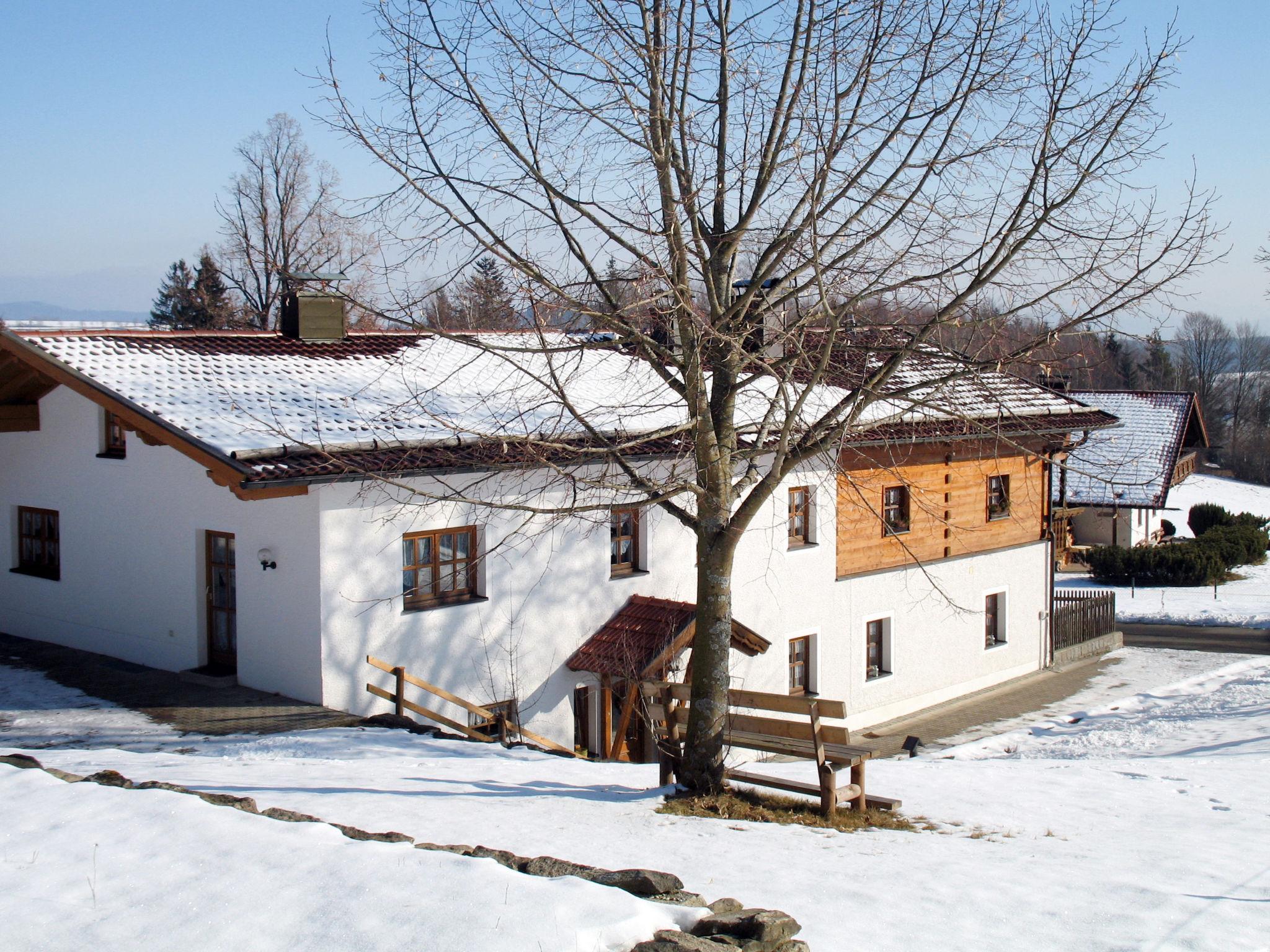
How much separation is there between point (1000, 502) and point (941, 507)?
247 cm

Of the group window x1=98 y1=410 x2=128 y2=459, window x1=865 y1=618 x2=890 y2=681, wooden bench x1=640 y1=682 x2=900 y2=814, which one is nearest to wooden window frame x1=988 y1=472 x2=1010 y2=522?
window x1=865 y1=618 x2=890 y2=681

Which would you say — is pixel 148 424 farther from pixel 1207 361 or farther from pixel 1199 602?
pixel 1207 361

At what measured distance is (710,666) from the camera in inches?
352

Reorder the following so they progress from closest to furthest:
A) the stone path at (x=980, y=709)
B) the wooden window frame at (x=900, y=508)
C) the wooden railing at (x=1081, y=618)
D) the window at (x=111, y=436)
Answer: the window at (x=111, y=436)
the stone path at (x=980, y=709)
the wooden window frame at (x=900, y=508)
the wooden railing at (x=1081, y=618)

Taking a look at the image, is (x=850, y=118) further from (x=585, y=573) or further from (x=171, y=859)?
(x=585, y=573)

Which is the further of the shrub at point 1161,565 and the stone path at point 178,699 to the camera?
the shrub at point 1161,565

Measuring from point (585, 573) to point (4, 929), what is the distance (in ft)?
33.4

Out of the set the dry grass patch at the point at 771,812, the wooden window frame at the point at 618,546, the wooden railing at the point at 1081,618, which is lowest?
the wooden railing at the point at 1081,618

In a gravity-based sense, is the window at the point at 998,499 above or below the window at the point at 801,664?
above

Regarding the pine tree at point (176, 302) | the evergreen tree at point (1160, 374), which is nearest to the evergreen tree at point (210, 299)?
the pine tree at point (176, 302)

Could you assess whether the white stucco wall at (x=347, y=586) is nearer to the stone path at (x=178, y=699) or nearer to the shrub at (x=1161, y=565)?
the stone path at (x=178, y=699)

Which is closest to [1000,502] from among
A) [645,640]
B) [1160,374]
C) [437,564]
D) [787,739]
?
[645,640]

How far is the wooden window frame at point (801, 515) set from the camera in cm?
1756

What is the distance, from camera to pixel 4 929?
14.7 feet
